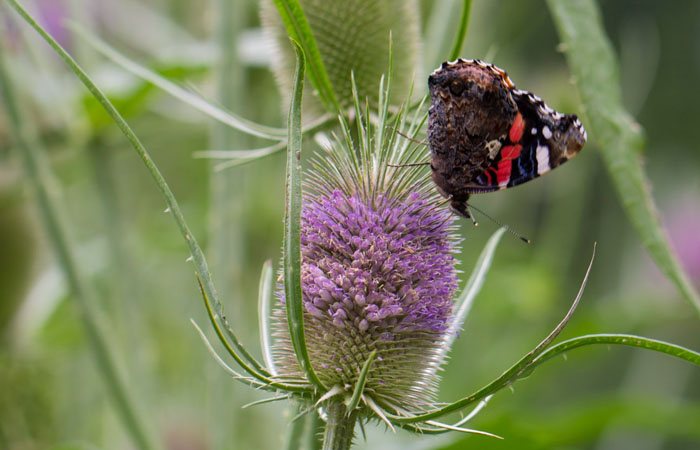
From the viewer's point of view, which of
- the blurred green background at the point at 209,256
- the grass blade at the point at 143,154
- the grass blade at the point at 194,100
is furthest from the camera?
the blurred green background at the point at 209,256

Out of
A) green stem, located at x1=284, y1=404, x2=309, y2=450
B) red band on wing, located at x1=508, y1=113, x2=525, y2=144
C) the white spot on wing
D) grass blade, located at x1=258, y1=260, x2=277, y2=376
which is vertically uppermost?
red band on wing, located at x1=508, y1=113, x2=525, y2=144

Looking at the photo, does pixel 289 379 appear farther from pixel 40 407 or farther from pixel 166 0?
pixel 166 0

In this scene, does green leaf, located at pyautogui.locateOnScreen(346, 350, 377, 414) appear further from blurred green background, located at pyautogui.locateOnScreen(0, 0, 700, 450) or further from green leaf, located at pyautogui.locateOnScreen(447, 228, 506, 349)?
blurred green background, located at pyautogui.locateOnScreen(0, 0, 700, 450)

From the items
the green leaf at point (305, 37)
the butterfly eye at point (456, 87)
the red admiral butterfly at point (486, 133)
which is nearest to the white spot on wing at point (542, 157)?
the red admiral butterfly at point (486, 133)

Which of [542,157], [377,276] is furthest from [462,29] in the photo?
[377,276]

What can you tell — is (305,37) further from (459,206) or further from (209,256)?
(209,256)

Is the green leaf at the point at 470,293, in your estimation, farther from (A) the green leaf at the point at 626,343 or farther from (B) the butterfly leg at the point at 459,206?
(A) the green leaf at the point at 626,343

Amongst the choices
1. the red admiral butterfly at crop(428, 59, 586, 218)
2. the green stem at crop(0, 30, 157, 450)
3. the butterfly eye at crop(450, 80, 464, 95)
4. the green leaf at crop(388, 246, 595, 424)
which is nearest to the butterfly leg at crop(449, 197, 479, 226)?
the red admiral butterfly at crop(428, 59, 586, 218)
